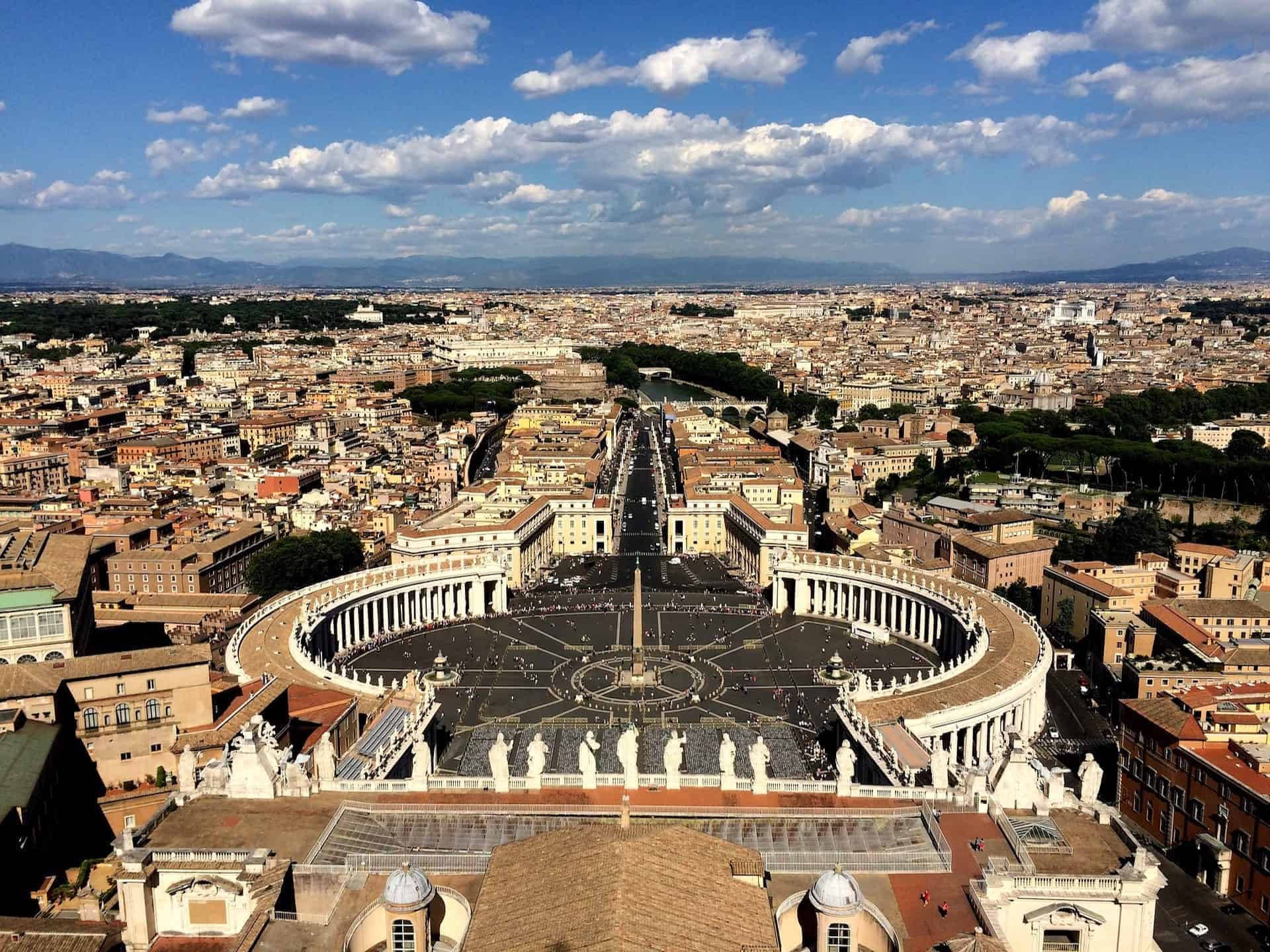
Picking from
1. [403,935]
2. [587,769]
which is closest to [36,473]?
[587,769]

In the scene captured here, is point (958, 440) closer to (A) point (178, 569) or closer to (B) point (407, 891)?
(A) point (178, 569)

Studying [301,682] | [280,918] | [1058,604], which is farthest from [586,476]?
[280,918]

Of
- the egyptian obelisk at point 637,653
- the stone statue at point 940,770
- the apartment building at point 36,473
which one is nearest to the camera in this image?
the stone statue at point 940,770

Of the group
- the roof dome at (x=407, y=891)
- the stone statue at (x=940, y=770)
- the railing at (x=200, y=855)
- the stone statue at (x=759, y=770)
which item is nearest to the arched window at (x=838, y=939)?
the roof dome at (x=407, y=891)

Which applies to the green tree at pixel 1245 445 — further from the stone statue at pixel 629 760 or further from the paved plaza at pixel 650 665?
the stone statue at pixel 629 760

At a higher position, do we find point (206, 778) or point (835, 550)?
point (206, 778)

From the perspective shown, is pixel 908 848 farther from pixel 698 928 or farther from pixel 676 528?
pixel 676 528
